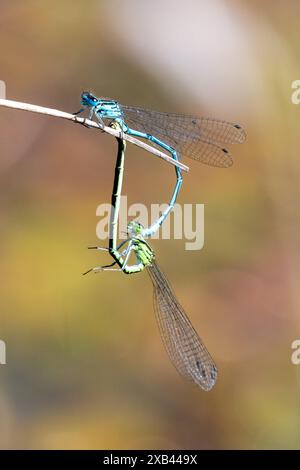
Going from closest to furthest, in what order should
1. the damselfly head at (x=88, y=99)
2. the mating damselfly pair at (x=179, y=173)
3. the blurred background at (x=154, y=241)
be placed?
the damselfly head at (x=88, y=99)
the mating damselfly pair at (x=179, y=173)
the blurred background at (x=154, y=241)

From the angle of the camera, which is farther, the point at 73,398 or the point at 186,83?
the point at 186,83

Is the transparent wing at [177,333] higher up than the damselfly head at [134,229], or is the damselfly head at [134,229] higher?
the damselfly head at [134,229]

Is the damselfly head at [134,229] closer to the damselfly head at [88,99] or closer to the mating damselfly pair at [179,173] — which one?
the mating damselfly pair at [179,173]

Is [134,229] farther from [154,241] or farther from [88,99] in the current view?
[154,241]

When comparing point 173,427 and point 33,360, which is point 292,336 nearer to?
point 173,427

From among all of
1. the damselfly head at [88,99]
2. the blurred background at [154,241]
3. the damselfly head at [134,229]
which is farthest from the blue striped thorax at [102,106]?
the blurred background at [154,241]

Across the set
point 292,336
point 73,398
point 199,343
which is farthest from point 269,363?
point 199,343

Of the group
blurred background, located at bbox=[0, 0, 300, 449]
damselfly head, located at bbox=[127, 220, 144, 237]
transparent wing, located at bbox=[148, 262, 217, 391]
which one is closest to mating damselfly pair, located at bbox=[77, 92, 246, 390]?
transparent wing, located at bbox=[148, 262, 217, 391]
